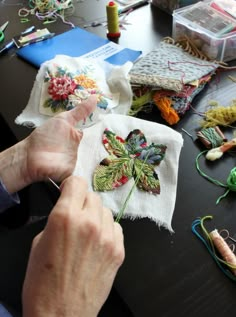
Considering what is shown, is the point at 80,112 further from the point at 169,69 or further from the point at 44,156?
the point at 169,69

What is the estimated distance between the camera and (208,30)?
3.10ft

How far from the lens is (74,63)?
935 millimetres

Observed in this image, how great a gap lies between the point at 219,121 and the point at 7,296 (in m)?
0.82

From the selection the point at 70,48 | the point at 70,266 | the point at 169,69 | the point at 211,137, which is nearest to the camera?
the point at 70,266

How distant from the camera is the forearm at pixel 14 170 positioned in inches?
28.5

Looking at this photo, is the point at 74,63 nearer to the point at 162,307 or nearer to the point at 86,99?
the point at 86,99

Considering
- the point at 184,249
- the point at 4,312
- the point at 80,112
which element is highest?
the point at 80,112

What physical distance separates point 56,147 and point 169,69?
376mm

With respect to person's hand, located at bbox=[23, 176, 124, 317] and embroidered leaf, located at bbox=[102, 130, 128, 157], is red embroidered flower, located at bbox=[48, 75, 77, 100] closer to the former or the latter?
embroidered leaf, located at bbox=[102, 130, 128, 157]

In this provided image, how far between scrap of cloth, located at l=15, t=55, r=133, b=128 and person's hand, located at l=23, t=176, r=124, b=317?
37cm

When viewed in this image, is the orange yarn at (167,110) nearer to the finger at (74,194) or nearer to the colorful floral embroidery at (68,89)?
the colorful floral embroidery at (68,89)

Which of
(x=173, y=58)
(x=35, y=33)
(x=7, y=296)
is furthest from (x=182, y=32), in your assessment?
(x=7, y=296)

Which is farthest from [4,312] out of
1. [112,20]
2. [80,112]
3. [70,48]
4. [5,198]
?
[112,20]

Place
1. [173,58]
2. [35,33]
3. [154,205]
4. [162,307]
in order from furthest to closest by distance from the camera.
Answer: [35,33] < [173,58] < [154,205] < [162,307]
